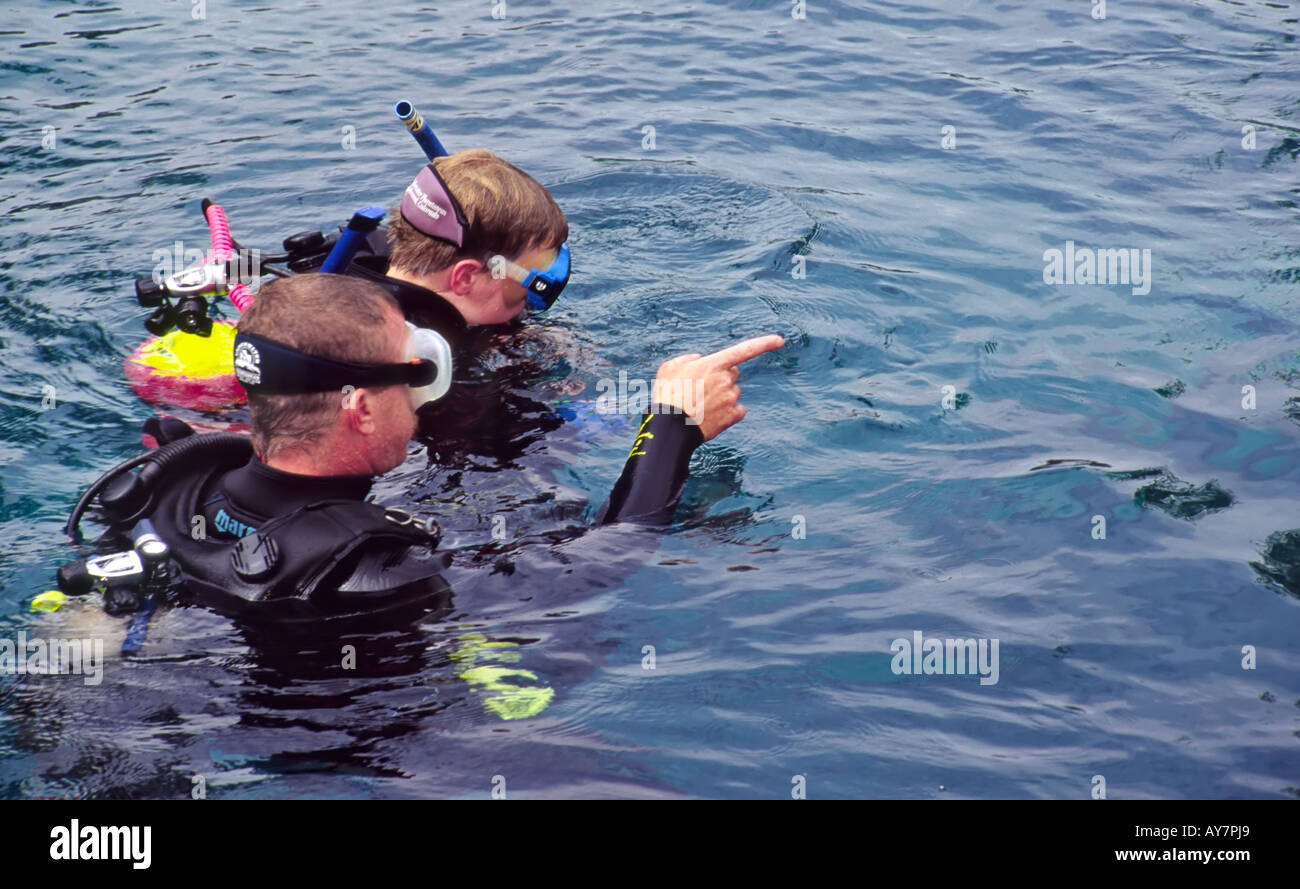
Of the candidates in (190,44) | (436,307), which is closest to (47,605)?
(436,307)

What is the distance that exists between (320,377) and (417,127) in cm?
180

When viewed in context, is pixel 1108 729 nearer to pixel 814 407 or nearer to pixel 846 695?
pixel 846 695

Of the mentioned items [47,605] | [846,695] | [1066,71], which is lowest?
[846,695]

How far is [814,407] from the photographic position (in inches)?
216

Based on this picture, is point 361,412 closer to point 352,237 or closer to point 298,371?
point 298,371

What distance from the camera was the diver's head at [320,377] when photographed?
333cm

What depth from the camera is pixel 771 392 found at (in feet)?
18.4

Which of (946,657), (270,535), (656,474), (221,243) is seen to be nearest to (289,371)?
(270,535)

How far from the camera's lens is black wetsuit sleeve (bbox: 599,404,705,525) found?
4.08 metres

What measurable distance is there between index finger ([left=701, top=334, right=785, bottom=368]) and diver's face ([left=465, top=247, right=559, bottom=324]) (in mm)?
1117

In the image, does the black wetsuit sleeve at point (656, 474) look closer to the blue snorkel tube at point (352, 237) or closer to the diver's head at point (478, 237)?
the diver's head at point (478, 237)

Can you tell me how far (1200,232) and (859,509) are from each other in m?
3.44

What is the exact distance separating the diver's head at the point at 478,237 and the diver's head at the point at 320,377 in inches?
54.5

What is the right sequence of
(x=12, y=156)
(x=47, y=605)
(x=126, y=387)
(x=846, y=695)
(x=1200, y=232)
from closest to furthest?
(x=47, y=605) → (x=846, y=695) → (x=126, y=387) → (x=1200, y=232) → (x=12, y=156)
